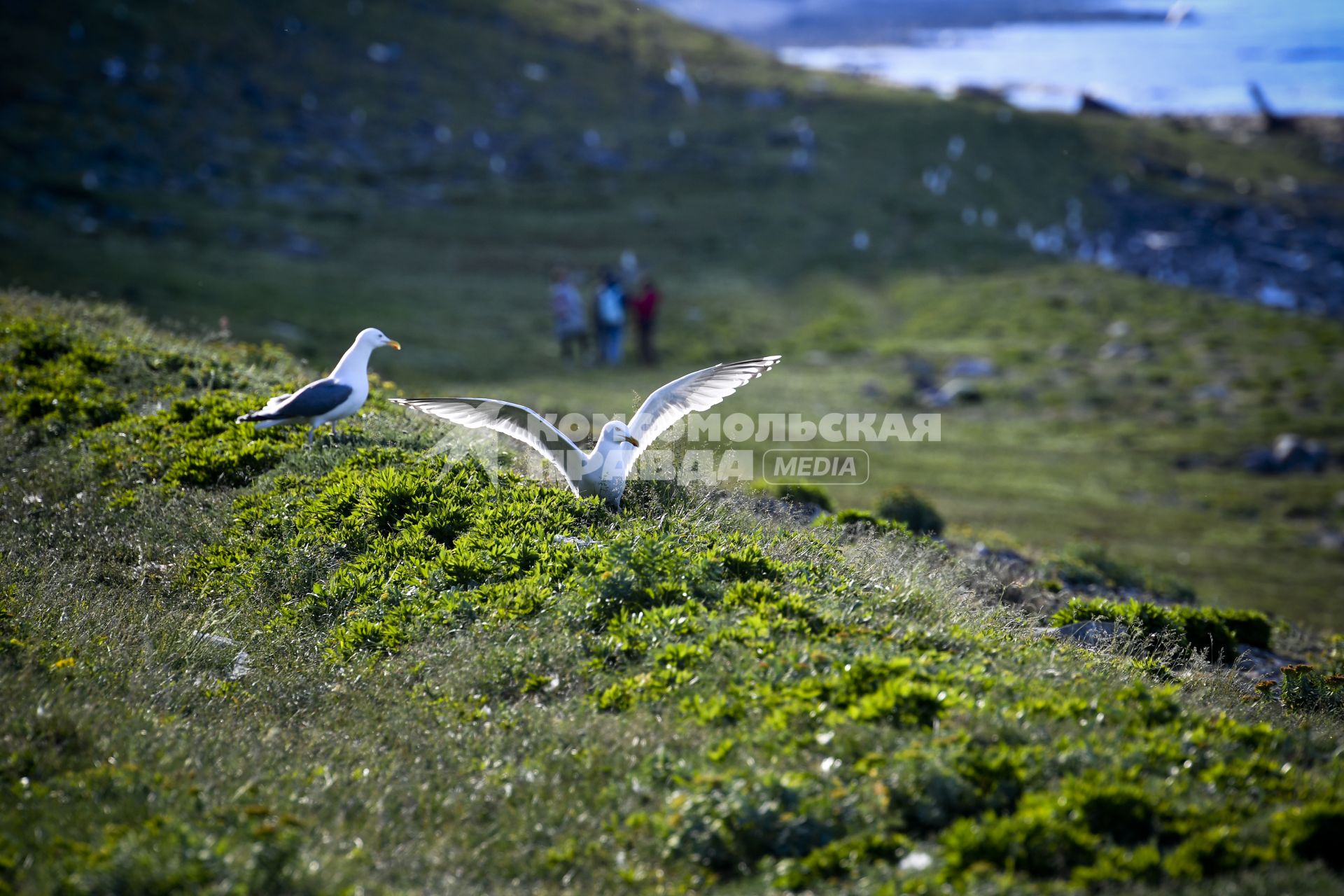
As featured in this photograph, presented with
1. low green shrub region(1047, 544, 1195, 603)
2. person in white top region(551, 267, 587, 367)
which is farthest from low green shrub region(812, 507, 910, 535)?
person in white top region(551, 267, 587, 367)

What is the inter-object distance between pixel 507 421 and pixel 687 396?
164 cm

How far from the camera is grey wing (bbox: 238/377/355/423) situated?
942 cm

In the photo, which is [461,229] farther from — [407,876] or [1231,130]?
[1231,130]

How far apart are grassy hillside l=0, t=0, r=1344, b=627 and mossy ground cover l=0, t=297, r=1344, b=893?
8.59 meters

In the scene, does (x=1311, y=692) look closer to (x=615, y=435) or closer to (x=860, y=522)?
(x=860, y=522)

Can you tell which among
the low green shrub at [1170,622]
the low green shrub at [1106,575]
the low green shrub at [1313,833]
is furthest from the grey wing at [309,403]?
the low green shrub at [1106,575]

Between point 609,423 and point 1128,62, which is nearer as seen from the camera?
point 609,423

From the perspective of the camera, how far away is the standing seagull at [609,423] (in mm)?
8445

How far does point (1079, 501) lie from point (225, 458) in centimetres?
1779

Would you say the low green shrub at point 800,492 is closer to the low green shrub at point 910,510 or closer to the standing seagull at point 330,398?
the low green shrub at point 910,510

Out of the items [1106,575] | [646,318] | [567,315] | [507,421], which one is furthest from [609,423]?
[646,318]

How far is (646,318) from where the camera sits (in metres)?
29.4

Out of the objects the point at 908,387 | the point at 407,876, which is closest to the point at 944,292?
the point at 908,387

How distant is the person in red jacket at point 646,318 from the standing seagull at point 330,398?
64.6 ft
